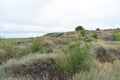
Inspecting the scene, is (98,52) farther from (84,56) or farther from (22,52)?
(84,56)

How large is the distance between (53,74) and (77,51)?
1765 mm

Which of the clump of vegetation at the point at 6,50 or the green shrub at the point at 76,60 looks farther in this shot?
the clump of vegetation at the point at 6,50

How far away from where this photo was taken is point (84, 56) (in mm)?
14492

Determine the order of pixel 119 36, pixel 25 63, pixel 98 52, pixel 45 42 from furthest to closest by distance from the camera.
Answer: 1. pixel 119 36
2. pixel 45 42
3. pixel 98 52
4. pixel 25 63

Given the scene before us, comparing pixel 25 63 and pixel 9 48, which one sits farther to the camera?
pixel 9 48

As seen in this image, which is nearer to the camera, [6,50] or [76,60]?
[76,60]

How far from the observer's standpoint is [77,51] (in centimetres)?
1436

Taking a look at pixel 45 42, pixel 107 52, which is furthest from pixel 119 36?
pixel 107 52

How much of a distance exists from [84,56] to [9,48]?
7.54 metres

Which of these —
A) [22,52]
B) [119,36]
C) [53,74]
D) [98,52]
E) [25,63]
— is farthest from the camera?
[119,36]

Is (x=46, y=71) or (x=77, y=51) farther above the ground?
(x=77, y=51)

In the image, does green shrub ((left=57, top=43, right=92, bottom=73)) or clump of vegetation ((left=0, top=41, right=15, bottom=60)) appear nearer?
green shrub ((left=57, top=43, right=92, bottom=73))

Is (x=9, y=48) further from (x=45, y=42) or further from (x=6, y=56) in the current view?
(x=45, y=42)

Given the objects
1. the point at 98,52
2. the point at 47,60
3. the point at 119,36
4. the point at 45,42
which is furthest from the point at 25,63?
the point at 119,36
